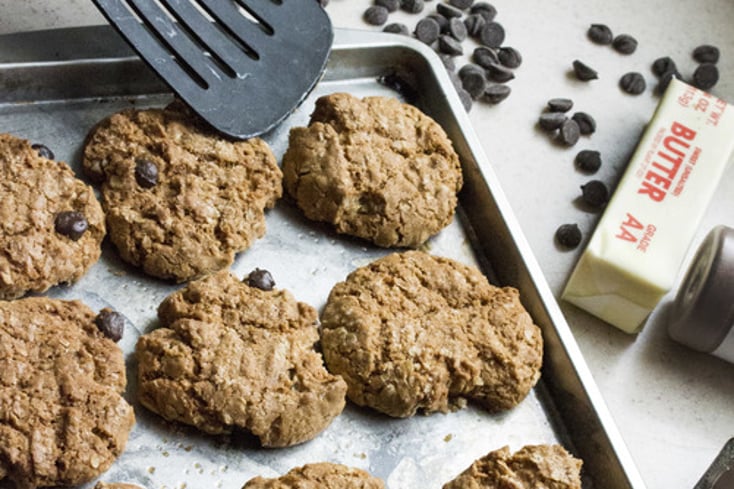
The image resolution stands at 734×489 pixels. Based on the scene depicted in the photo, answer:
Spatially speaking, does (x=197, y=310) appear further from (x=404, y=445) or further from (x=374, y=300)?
(x=404, y=445)

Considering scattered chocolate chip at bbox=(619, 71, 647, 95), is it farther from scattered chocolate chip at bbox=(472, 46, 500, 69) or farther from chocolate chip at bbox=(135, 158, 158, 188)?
chocolate chip at bbox=(135, 158, 158, 188)

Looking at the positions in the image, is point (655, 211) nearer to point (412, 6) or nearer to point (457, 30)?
point (457, 30)

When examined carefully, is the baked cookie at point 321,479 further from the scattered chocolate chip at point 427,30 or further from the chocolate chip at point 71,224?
the scattered chocolate chip at point 427,30

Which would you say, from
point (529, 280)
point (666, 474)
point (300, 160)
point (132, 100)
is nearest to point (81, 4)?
point (132, 100)

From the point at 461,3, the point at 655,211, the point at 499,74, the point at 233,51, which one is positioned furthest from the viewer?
the point at 461,3

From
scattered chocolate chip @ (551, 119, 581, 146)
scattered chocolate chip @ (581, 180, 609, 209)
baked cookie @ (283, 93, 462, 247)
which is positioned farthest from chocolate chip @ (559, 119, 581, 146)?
baked cookie @ (283, 93, 462, 247)

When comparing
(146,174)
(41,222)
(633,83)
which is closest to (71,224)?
(41,222)
